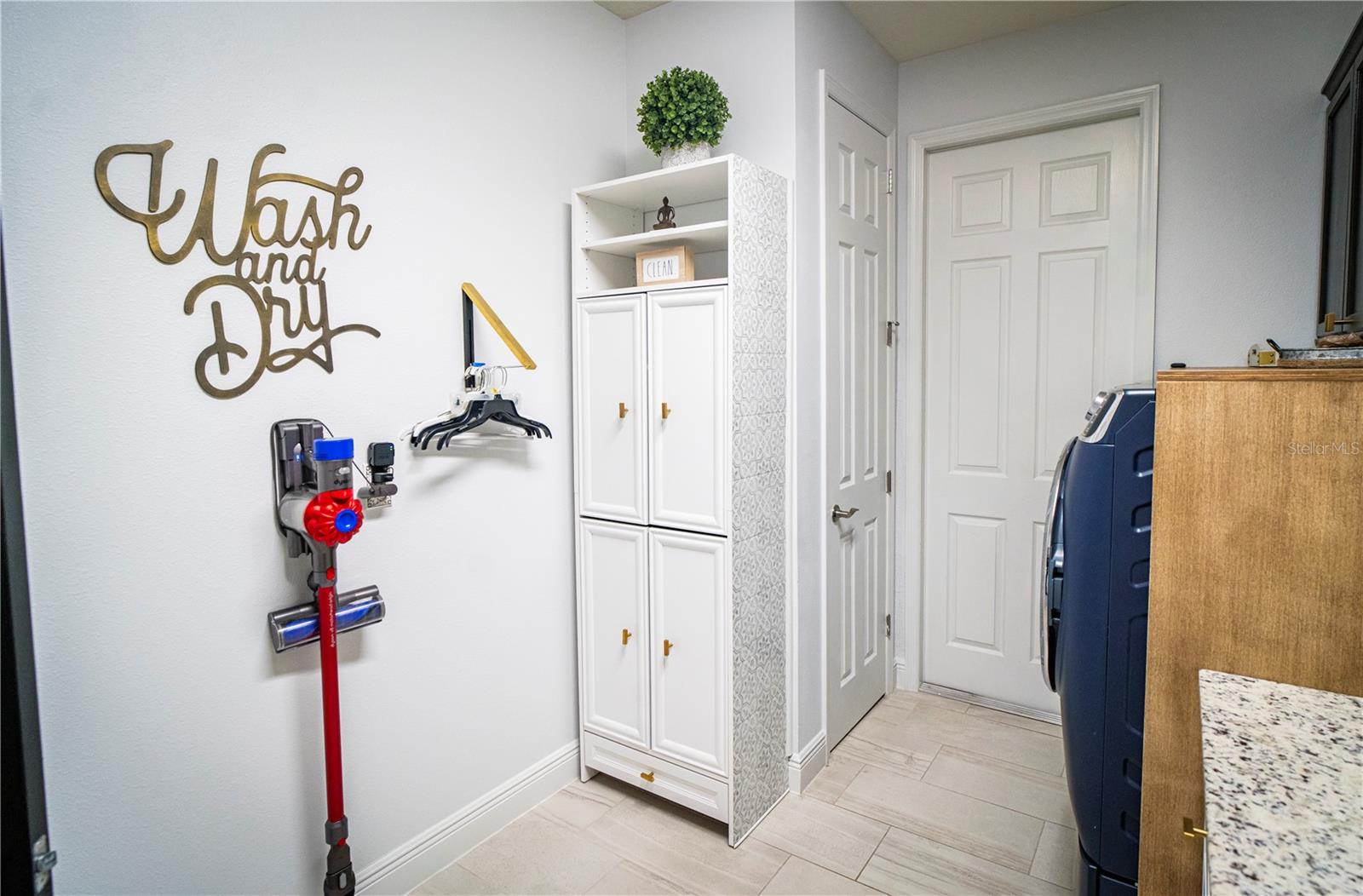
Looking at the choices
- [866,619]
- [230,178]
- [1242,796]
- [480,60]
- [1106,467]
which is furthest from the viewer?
[866,619]

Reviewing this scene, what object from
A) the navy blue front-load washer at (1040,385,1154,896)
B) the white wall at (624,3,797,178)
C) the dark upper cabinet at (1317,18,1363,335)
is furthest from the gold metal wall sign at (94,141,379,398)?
the dark upper cabinet at (1317,18,1363,335)

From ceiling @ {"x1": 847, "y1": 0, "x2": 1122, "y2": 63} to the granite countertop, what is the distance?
2.34 meters

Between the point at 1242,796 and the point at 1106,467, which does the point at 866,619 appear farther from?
the point at 1242,796

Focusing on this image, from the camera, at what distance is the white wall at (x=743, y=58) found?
7.31 ft

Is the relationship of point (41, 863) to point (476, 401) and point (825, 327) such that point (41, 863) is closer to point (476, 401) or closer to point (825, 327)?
point (476, 401)

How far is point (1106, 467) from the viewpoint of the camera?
1391 millimetres

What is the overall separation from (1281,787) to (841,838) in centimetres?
154

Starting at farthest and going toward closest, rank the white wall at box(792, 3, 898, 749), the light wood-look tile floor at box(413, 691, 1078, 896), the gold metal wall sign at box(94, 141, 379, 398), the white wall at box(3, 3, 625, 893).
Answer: the white wall at box(792, 3, 898, 749), the light wood-look tile floor at box(413, 691, 1078, 896), the gold metal wall sign at box(94, 141, 379, 398), the white wall at box(3, 3, 625, 893)

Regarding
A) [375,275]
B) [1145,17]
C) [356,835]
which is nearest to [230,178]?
[375,275]

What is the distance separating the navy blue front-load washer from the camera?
137 cm

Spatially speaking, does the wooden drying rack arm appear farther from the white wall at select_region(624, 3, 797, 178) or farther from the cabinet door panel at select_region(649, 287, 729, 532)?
the white wall at select_region(624, 3, 797, 178)

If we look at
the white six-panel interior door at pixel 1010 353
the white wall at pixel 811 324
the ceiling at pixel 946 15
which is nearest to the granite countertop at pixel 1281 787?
the white wall at pixel 811 324

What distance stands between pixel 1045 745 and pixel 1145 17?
2596 millimetres

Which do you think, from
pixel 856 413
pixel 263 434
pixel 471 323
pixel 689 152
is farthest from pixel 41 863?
pixel 856 413
